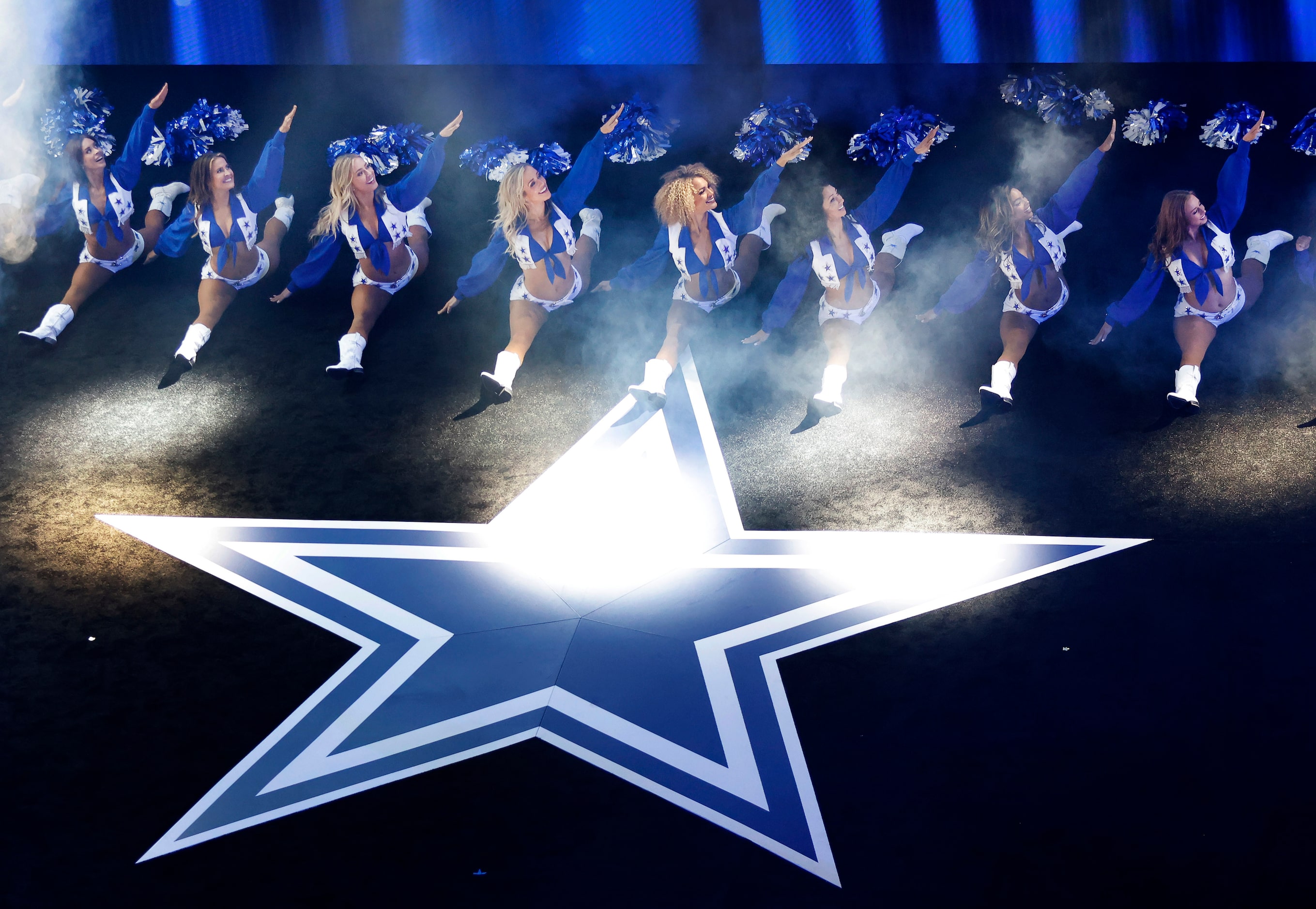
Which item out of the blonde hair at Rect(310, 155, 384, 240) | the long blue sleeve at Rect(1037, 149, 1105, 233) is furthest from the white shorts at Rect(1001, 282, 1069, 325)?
the blonde hair at Rect(310, 155, 384, 240)

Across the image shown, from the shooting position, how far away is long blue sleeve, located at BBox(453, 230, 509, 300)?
4836 mm

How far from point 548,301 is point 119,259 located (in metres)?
2.24

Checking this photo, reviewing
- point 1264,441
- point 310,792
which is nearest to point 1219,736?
point 1264,441

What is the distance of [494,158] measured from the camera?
5.01 metres

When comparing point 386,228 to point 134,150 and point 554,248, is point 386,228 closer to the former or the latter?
point 554,248

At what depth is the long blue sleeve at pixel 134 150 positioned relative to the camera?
507 cm

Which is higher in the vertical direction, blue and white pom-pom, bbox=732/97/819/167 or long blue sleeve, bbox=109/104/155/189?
long blue sleeve, bbox=109/104/155/189

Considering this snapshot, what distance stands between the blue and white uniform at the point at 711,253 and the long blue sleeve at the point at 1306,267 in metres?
2.50

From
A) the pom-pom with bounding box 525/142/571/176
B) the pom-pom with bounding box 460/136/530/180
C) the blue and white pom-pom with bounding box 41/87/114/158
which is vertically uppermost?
the blue and white pom-pom with bounding box 41/87/114/158

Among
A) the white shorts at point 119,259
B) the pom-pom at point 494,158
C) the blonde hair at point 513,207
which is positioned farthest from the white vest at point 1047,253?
the white shorts at point 119,259

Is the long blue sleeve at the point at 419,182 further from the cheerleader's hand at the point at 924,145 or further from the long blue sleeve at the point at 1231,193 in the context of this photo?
the long blue sleeve at the point at 1231,193

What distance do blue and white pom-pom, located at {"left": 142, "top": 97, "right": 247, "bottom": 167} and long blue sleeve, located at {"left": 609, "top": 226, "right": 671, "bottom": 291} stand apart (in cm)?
221

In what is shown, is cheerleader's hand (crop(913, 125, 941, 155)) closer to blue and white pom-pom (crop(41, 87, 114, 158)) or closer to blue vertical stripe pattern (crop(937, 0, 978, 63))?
blue vertical stripe pattern (crop(937, 0, 978, 63))

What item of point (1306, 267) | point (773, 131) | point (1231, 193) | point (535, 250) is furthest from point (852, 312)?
point (1306, 267)
